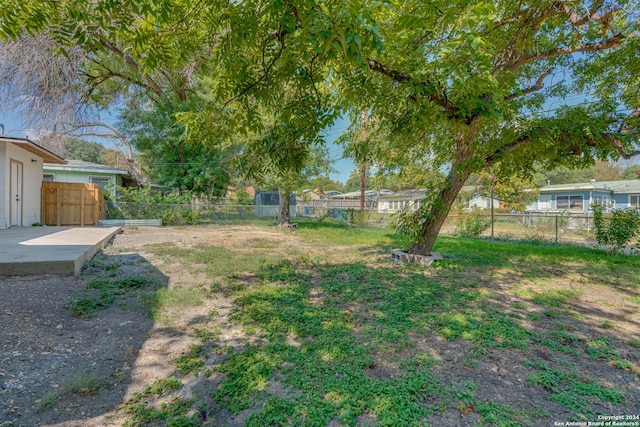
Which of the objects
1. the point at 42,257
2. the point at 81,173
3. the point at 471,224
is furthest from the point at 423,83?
the point at 81,173

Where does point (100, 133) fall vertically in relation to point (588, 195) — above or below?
above

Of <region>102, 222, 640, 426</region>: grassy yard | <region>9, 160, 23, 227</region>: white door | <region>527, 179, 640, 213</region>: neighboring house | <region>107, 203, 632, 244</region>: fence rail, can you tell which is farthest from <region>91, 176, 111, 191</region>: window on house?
<region>527, 179, 640, 213</region>: neighboring house

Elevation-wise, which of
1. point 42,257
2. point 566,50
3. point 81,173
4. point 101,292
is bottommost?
point 101,292

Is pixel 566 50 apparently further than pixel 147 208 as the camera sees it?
No

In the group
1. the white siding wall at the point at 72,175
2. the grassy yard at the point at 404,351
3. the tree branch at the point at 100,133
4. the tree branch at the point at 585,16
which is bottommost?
the grassy yard at the point at 404,351

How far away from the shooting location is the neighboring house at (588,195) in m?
20.1

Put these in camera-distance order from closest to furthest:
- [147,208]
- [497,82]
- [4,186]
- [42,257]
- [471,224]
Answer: [497,82]
[42,257]
[4,186]
[471,224]
[147,208]

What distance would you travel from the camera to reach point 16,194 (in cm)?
906

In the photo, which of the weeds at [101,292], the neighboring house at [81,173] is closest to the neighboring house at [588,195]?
the weeds at [101,292]

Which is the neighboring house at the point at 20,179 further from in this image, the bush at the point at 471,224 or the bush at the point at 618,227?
the bush at the point at 618,227

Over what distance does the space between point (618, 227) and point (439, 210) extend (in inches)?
205

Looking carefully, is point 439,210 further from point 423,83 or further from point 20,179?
point 20,179

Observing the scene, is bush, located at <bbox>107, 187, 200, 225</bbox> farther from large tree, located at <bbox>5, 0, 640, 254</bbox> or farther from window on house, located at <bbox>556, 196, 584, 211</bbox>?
window on house, located at <bbox>556, 196, 584, 211</bbox>

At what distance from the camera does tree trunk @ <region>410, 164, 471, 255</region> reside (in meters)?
5.89
